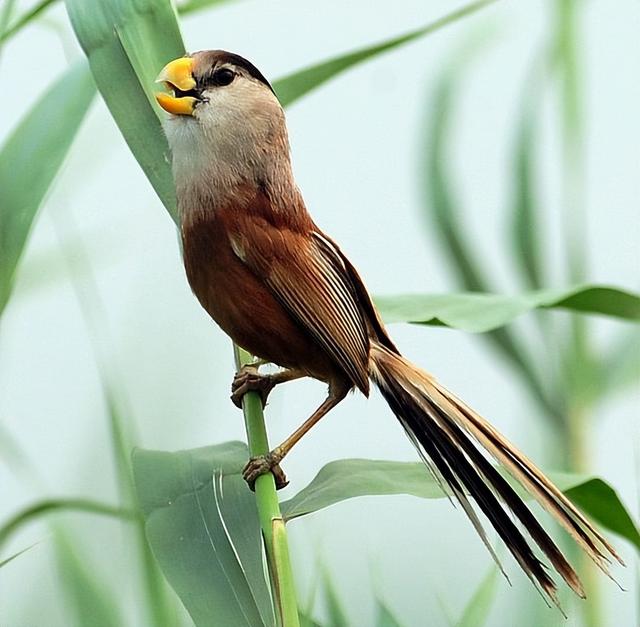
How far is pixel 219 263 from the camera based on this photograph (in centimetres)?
44

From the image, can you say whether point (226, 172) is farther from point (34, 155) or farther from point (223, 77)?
point (34, 155)

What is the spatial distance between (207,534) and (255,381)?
8 cm

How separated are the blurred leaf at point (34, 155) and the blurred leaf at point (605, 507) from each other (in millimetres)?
351

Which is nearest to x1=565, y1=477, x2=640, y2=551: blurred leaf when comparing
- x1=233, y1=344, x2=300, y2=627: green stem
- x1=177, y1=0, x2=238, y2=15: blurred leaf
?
x1=233, y1=344, x2=300, y2=627: green stem

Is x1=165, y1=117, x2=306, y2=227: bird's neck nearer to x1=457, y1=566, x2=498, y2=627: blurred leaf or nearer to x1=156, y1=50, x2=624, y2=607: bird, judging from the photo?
x1=156, y1=50, x2=624, y2=607: bird

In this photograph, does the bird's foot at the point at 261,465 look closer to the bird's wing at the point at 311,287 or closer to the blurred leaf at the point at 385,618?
the bird's wing at the point at 311,287

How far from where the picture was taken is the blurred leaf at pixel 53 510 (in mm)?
643

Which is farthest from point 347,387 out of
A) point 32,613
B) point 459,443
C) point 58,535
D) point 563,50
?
point 563,50

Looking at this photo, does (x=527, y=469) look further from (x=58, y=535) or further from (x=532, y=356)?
(x=532, y=356)

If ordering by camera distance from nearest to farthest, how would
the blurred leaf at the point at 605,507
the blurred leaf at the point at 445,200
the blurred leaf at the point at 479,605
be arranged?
the blurred leaf at the point at 605,507, the blurred leaf at the point at 479,605, the blurred leaf at the point at 445,200

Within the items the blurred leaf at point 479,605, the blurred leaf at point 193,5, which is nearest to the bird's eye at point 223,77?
the blurred leaf at point 193,5

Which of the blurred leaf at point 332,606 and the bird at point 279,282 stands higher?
the bird at point 279,282

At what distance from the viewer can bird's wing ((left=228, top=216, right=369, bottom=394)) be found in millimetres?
438

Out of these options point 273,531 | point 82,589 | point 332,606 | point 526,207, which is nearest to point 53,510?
point 82,589
